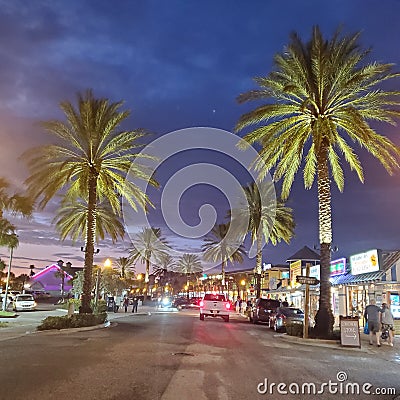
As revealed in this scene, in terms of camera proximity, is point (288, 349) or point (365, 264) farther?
point (365, 264)

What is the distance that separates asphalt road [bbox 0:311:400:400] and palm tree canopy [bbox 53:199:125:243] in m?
16.5

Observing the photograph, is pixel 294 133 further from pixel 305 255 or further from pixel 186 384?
pixel 305 255

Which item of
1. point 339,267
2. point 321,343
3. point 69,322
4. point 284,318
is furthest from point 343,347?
point 339,267

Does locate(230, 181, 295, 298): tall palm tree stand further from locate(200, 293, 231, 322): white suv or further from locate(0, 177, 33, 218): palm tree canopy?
locate(0, 177, 33, 218): palm tree canopy

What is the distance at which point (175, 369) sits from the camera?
1069cm

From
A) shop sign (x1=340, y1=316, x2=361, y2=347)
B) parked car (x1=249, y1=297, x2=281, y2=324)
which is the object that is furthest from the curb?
parked car (x1=249, y1=297, x2=281, y2=324)

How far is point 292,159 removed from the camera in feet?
78.6

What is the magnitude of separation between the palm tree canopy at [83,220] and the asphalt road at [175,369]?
54.3 feet

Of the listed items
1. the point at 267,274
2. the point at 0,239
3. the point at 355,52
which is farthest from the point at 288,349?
the point at 267,274

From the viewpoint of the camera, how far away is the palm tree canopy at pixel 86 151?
79.2 ft

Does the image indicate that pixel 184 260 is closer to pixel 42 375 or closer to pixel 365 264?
pixel 365 264

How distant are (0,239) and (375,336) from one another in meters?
22.1

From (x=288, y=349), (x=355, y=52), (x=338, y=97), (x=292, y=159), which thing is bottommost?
(x=288, y=349)

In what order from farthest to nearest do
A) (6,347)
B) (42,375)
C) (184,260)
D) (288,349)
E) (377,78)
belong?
(184,260)
(377,78)
(288,349)
(6,347)
(42,375)
